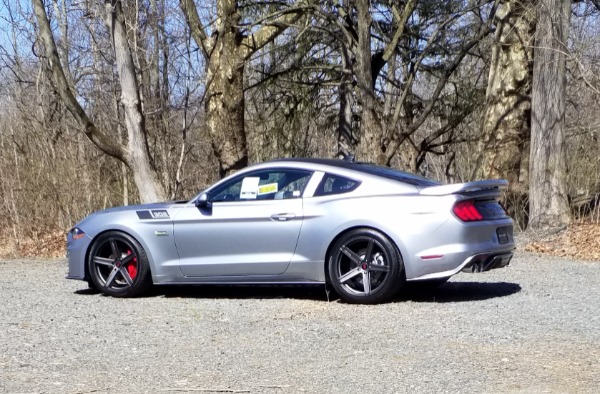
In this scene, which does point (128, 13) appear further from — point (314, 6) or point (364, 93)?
point (364, 93)

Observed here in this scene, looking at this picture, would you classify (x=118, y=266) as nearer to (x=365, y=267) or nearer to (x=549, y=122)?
(x=365, y=267)

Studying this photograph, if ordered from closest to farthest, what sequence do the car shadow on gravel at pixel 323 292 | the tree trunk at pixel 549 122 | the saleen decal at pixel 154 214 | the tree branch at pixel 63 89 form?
the car shadow on gravel at pixel 323 292, the saleen decal at pixel 154 214, the tree trunk at pixel 549 122, the tree branch at pixel 63 89

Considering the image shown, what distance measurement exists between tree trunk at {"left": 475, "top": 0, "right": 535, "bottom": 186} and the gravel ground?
25.8ft

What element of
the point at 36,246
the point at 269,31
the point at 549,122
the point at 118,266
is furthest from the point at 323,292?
the point at 36,246

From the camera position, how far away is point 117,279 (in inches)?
404

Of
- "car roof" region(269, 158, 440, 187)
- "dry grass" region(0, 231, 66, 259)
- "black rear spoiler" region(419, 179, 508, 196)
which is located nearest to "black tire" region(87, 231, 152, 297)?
"car roof" region(269, 158, 440, 187)

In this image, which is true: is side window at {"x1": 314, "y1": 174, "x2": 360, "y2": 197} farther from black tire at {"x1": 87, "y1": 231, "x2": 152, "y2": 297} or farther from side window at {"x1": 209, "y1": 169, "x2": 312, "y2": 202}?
black tire at {"x1": 87, "y1": 231, "x2": 152, "y2": 297}

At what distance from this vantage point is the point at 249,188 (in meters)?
9.87

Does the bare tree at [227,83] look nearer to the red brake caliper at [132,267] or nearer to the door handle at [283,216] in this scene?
the red brake caliper at [132,267]

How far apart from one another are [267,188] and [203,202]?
2.30 ft

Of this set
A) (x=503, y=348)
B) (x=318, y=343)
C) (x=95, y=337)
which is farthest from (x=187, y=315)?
(x=503, y=348)

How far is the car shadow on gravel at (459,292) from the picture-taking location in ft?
31.8

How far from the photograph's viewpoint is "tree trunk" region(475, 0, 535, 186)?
A: 60.2 feet

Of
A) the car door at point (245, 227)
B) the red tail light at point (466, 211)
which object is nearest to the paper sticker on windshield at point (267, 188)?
the car door at point (245, 227)
